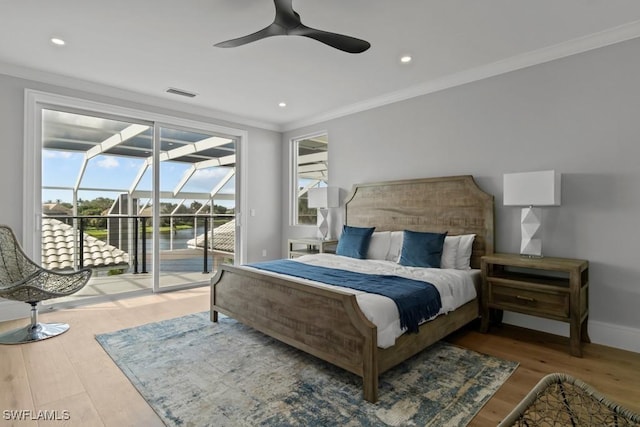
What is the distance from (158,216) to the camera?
4.80m

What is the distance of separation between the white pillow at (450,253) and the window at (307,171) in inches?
96.1

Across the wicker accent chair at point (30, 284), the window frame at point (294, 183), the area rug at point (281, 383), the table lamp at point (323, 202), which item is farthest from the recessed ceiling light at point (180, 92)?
the area rug at point (281, 383)

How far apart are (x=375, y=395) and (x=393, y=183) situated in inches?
112

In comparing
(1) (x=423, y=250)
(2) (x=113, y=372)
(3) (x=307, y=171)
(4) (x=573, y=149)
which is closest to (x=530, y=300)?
(1) (x=423, y=250)

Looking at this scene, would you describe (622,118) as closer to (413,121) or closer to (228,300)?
(413,121)

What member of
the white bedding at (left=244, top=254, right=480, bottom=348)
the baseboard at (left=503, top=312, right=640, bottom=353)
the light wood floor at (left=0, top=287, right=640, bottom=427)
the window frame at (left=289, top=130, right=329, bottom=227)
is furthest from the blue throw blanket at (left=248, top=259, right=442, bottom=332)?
the window frame at (left=289, top=130, right=329, bottom=227)

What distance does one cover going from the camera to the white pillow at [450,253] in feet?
11.7

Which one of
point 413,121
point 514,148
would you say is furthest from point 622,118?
point 413,121

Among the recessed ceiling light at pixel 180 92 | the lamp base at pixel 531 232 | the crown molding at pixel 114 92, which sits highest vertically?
the recessed ceiling light at pixel 180 92

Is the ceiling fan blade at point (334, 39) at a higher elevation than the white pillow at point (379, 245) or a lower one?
higher

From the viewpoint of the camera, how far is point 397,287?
2.64m

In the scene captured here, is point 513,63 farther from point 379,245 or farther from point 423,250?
point 379,245
